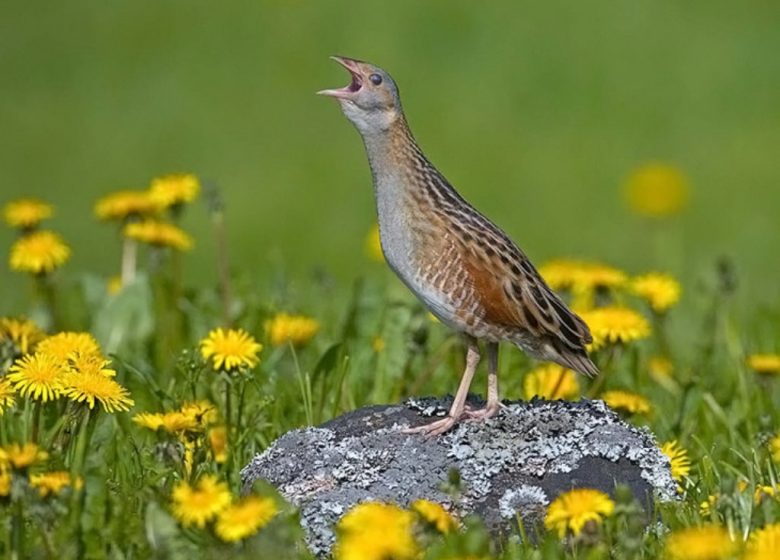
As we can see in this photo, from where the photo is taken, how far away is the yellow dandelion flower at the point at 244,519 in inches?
163

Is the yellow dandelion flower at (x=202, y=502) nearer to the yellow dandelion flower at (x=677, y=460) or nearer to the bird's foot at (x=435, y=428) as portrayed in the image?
the bird's foot at (x=435, y=428)

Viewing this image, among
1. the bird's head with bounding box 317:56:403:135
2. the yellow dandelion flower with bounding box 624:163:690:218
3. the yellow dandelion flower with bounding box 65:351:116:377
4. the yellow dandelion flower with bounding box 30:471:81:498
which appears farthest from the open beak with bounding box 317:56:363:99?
the yellow dandelion flower with bounding box 624:163:690:218

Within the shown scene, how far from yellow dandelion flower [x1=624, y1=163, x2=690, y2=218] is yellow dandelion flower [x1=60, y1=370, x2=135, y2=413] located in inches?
A: 318

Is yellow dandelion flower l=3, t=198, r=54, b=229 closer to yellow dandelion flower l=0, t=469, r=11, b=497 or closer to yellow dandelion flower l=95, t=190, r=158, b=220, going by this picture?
yellow dandelion flower l=95, t=190, r=158, b=220

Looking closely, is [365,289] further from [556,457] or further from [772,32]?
[772,32]

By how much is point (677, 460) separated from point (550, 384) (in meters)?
1.40

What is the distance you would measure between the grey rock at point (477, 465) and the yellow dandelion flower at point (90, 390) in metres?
0.48

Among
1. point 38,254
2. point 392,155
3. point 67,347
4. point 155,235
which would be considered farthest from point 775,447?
point 38,254

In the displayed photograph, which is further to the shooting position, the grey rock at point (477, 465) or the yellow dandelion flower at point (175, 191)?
the yellow dandelion flower at point (175, 191)

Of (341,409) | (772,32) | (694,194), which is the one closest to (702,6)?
(772,32)

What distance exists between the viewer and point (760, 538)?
13.7 ft

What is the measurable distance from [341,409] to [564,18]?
9174mm

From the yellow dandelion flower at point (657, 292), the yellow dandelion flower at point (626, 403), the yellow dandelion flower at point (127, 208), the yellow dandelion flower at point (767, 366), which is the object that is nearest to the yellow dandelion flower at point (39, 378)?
the yellow dandelion flower at point (626, 403)

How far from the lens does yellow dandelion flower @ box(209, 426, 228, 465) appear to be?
573 cm
